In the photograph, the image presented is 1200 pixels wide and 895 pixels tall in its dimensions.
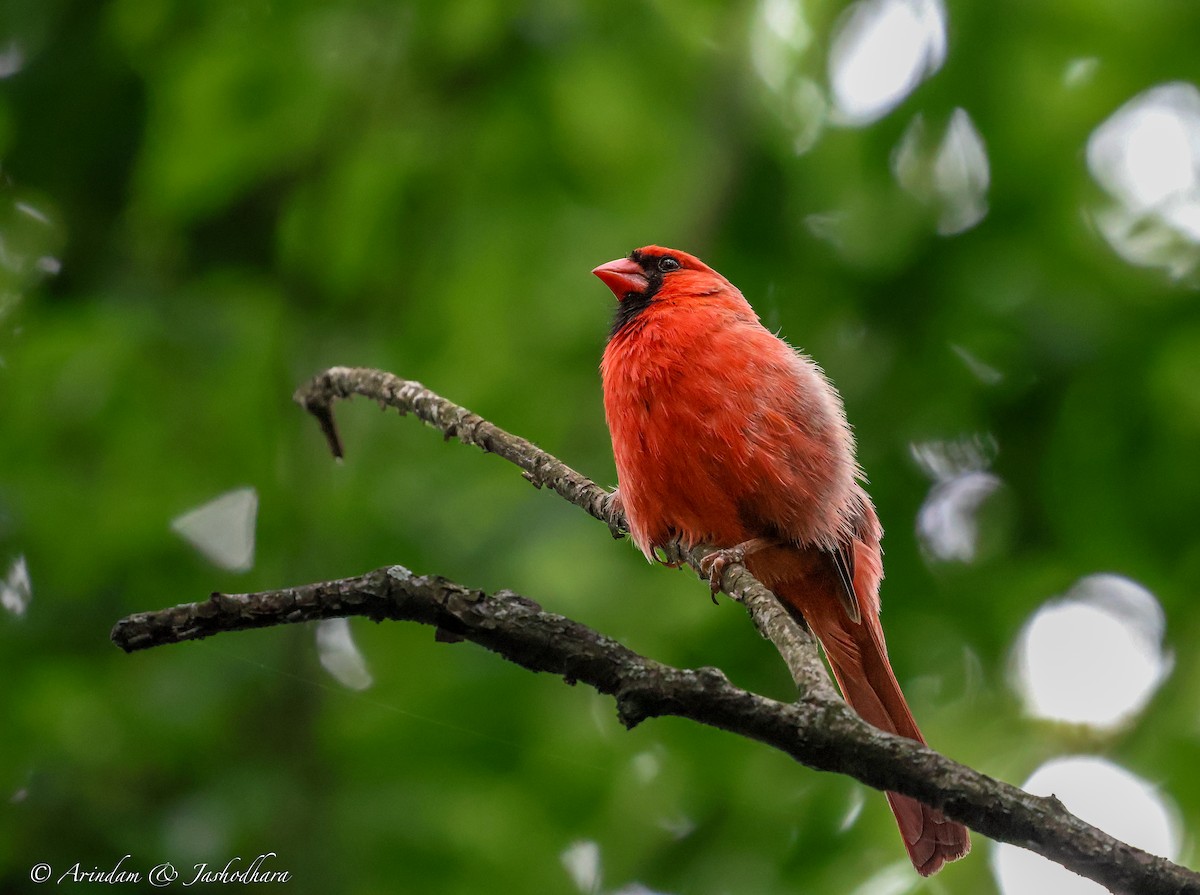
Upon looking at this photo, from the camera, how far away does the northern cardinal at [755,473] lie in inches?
148

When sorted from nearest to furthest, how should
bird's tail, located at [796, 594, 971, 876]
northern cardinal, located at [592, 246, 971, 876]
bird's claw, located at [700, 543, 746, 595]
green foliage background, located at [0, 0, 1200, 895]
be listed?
bird's claw, located at [700, 543, 746, 595], northern cardinal, located at [592, 246, 971, 876], bird's tail, located at [796, 594, 971, 876], green foliage background, located at [0, 0, 1200, 895]

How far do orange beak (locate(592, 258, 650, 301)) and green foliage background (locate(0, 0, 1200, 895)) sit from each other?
273mm

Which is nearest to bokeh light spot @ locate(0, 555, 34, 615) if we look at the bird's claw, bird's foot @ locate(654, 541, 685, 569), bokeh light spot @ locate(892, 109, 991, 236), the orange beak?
bird's foot @ locate(654, 541, 685, 569)

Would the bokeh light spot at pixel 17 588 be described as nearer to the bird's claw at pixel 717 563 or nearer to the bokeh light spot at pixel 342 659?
the bokeh light spot at pixel 342 659

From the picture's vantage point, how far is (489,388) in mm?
4543

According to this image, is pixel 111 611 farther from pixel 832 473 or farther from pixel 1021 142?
pixel 1021 142

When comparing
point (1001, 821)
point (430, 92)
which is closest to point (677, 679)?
point (1001, 821)

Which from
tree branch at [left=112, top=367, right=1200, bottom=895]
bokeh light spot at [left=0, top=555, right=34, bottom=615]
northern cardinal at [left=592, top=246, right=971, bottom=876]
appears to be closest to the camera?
tree branch at [left=112, top=367, right=1200, bottom=895]

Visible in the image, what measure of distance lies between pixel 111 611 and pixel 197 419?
814 mm

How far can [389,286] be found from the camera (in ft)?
15.9

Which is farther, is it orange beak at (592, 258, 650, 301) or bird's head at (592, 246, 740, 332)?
orange beak at (592, 258, 650, 301)

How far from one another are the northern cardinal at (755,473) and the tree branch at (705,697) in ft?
5.43

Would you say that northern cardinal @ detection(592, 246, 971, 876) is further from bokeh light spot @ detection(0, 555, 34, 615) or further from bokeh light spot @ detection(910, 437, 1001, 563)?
bokeh light spot @ detection(0, 555, 34, 615)

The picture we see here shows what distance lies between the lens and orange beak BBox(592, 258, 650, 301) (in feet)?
15.1
